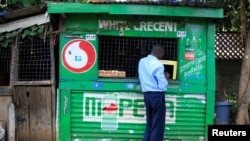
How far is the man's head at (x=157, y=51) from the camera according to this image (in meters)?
6.75

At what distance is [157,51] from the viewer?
675 centimetres

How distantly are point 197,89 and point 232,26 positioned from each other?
11.3 feet

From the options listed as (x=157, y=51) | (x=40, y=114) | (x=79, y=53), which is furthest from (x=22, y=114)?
(x=157, y=51)

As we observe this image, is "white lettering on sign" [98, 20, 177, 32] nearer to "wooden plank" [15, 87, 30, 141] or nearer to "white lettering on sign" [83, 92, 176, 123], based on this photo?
"white lettering on sign" [83, 92, 176, 123]

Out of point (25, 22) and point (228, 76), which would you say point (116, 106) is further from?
point (228, 76)

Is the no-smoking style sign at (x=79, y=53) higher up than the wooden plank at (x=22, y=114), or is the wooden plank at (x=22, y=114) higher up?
the no-smoking style sign at (x=79, y=53)

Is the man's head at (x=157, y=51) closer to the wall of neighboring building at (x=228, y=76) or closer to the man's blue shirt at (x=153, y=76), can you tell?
the man's blue shirt at (x=153, y=76)

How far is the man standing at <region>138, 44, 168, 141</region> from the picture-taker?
21.6ft

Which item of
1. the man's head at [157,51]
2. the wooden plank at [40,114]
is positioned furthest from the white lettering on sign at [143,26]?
the wooden plank at [40,114]

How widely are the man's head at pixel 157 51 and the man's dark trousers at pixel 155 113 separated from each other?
668 millimetres

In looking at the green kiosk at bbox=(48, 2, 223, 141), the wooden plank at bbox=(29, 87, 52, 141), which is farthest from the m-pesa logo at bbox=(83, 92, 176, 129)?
the wooden plank at bbox=(29, 87, 52, 141)

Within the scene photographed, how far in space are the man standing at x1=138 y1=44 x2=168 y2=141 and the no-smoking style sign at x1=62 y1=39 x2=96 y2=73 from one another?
2.91ft

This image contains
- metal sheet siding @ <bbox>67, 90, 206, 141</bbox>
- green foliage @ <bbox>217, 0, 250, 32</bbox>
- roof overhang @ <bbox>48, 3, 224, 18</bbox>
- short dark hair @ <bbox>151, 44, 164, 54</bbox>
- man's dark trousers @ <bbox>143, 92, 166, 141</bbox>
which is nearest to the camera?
roof overhang @ <bbox>48, 3, 224, 18</bbox>

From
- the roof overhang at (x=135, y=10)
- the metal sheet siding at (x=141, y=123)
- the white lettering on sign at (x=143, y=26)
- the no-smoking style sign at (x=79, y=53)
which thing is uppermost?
the roof overhang at (x=135, y=10)
